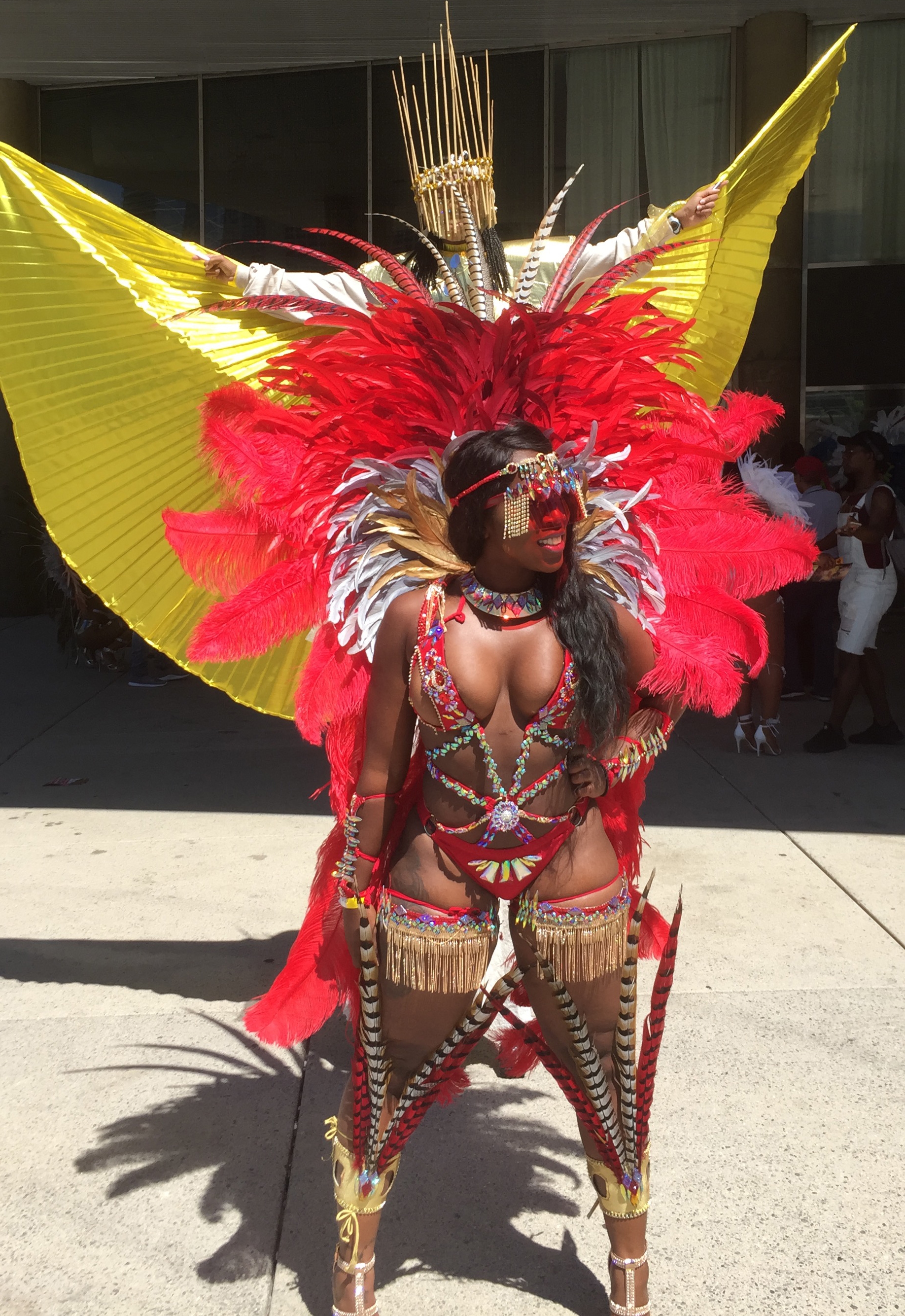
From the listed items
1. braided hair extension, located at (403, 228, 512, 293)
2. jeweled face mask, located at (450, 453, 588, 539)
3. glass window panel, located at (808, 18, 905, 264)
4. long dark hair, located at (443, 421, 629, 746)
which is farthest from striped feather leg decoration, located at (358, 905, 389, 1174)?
glass window panel, located at (808, 18, 905, 264)

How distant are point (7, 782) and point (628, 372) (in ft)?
16.5

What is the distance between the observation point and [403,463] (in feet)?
8.16

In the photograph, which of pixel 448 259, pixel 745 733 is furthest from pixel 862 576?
pixel 448 259

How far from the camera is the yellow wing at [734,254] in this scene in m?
3.21


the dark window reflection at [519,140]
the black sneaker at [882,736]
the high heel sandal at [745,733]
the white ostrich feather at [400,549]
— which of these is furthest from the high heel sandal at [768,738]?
the dark window reflection at [519,140]

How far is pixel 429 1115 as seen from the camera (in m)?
3.22

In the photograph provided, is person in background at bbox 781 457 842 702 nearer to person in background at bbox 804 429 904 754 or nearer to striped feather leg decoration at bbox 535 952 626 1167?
person in background at bbox 804 429 904 754

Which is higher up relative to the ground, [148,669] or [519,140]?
[519,140]

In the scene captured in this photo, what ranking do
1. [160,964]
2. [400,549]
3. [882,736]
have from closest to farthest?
[400,549], [160,964], [882,736]

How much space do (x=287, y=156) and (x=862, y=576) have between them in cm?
771

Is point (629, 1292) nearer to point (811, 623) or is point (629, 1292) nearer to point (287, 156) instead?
point (811, 623)

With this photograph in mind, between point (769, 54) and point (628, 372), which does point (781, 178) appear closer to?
point (628, 372)

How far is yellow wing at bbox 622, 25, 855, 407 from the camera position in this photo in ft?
10.5

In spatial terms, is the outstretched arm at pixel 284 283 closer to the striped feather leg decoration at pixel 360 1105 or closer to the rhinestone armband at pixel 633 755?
the rhinestone armband at pixel 633 755
